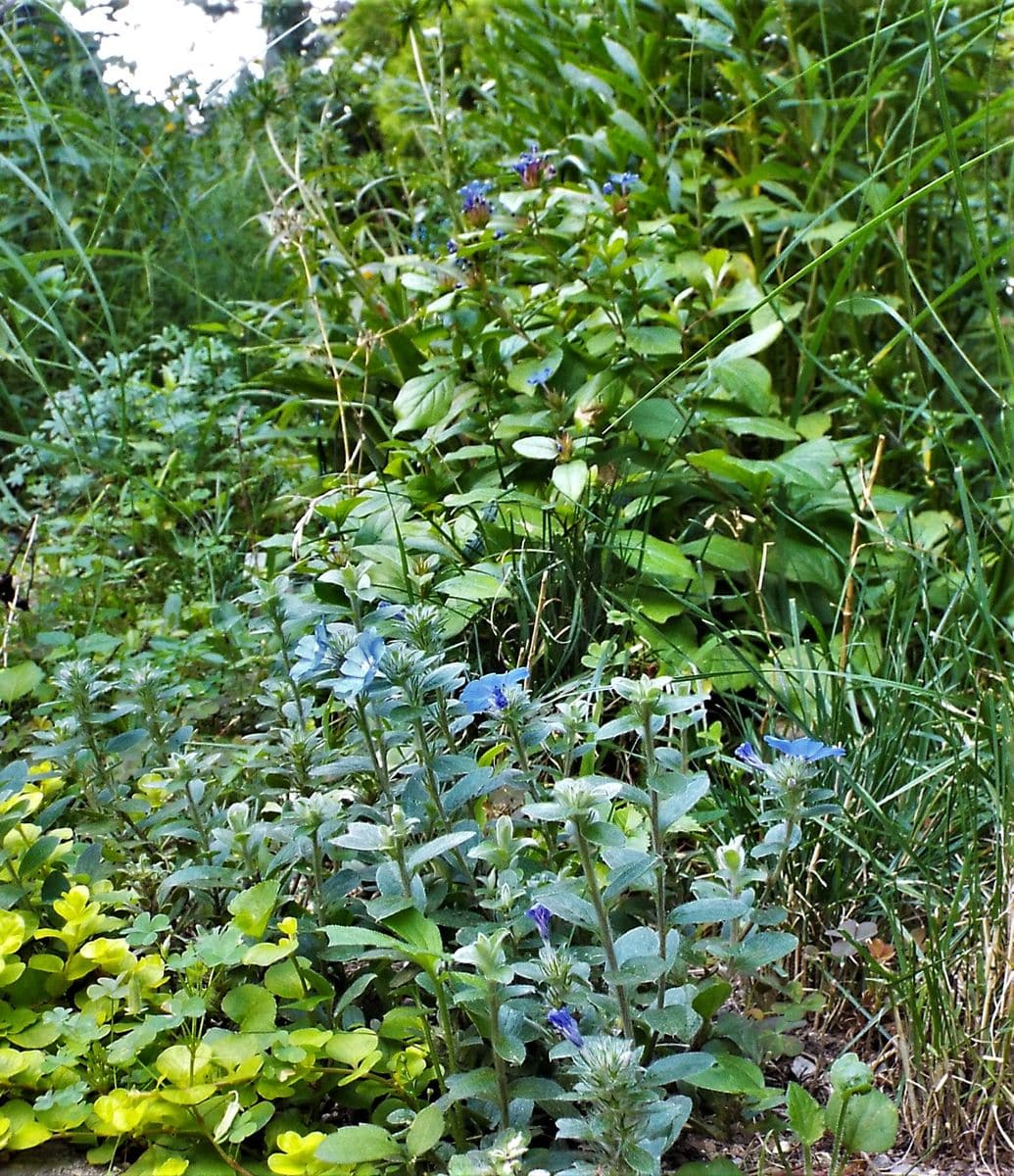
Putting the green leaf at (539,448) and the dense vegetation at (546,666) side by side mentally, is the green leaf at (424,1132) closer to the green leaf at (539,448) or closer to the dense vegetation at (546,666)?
the dense vegetation at (546,666)

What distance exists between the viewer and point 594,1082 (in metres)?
0.82

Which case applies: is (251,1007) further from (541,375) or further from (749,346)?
(749,346)

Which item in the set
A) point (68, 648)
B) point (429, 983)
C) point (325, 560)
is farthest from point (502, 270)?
point (429, 983)

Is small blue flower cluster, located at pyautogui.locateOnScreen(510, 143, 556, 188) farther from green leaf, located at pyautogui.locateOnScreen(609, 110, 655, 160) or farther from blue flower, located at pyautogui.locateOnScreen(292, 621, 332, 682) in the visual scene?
blue flower, located at pyautogui.locateOnScreen(292, 621, 332, 682)

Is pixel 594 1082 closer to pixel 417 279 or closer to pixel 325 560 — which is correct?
pixel 325 560

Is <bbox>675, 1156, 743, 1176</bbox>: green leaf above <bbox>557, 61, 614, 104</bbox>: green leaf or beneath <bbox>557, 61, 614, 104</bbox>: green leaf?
beneath

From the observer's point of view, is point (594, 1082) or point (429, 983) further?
point (429, 983)

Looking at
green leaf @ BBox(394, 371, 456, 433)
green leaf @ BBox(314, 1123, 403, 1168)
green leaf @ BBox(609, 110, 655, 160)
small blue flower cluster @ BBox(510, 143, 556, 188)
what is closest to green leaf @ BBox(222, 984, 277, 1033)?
green leaf @ BBox(314, 1123, 403, 1168)

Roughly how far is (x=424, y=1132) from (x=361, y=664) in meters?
0.41

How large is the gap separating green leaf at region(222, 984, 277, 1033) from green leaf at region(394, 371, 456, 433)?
44.9 inches

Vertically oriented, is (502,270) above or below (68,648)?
above

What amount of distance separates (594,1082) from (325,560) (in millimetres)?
1172

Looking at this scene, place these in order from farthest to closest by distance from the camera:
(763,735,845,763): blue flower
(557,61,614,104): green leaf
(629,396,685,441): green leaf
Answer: (557,61,614,104): green leaf → (629,396,685,441): green leaf → (763,735,845,763): blue flower

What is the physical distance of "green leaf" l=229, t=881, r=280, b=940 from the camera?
44.7 inches
